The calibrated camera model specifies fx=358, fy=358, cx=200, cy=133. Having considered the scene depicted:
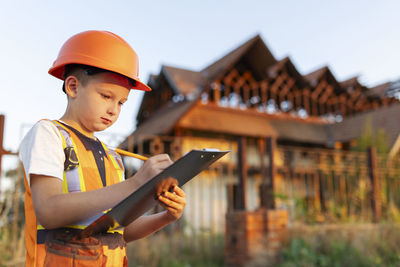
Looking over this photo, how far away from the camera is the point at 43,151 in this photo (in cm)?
103

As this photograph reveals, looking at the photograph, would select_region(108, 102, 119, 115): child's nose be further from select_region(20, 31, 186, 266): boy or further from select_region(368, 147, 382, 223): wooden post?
select_region(368, 147, 382, 223): wooden post

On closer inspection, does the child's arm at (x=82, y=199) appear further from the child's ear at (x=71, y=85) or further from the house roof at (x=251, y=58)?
the house roof at (x=251, y=58)

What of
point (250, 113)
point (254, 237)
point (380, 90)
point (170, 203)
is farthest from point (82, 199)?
point (380, 90)

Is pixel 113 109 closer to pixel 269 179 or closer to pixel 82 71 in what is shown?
pixel 82 71

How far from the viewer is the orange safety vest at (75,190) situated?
42.5 inches

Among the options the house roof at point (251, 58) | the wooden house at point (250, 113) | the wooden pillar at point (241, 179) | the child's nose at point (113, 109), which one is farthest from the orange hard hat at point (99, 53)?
the house roof at point (251, 58)

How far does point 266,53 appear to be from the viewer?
11.9 m

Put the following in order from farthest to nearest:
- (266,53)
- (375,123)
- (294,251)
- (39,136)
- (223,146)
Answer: (375,123) → (266,53) → (223,146) → (294,251) → (39,136)

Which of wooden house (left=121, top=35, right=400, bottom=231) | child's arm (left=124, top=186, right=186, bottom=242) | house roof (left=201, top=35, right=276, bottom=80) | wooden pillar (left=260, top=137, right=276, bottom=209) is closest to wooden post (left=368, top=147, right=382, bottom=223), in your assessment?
wooden house (left=121, top=35, right=400, bottom=231)

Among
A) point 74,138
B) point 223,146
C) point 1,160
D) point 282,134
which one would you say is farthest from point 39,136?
point 282,134

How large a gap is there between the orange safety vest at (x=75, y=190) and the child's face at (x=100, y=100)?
7 centimetres

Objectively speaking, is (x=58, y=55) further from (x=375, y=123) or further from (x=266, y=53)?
(x=375, y=123)

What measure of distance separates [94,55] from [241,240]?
16.1ft

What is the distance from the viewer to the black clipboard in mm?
928
